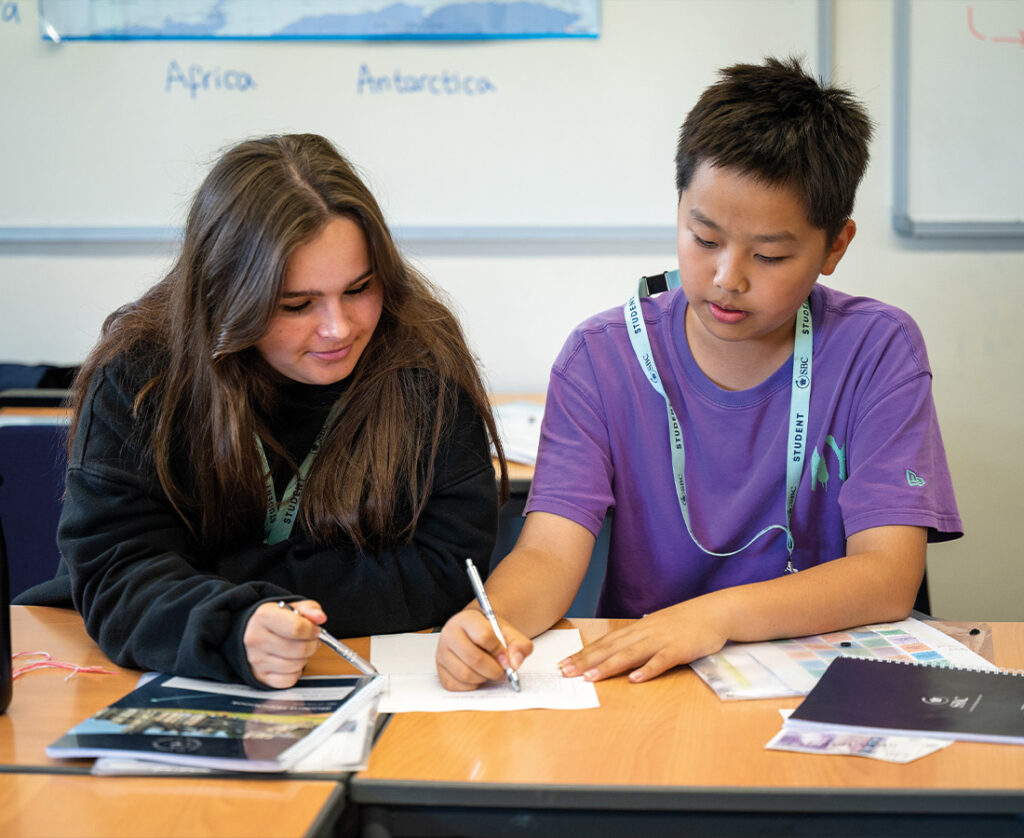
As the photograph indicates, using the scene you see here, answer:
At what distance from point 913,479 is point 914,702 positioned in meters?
0.40

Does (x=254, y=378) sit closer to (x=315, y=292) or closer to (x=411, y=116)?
(x=315, y=292)

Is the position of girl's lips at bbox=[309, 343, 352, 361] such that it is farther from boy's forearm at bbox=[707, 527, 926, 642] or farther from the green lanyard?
boy's forearm at bbox=[707, 527, 926, 642]

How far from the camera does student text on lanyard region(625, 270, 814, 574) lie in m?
1.41

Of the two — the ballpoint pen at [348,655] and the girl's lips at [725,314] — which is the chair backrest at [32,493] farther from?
the girl's lips at [725,314]

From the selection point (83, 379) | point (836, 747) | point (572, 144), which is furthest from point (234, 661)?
point (572, 144)

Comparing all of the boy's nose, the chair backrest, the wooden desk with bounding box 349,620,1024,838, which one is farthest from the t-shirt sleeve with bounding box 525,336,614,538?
the chair backrest

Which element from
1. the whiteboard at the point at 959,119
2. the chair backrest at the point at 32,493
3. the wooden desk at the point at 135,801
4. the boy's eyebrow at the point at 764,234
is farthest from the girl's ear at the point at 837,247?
the whiteboard at the point at 959,119

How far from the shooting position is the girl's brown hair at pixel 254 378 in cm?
121

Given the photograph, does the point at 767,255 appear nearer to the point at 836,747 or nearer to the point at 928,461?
the point at 928,461

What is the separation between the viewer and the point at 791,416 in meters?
1.41

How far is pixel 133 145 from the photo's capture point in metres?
2.63

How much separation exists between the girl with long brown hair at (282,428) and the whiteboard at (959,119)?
5.38 feet

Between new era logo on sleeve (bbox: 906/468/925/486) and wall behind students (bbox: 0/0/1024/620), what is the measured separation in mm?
1379

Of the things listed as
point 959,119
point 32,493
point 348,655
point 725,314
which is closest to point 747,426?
point 725,314
